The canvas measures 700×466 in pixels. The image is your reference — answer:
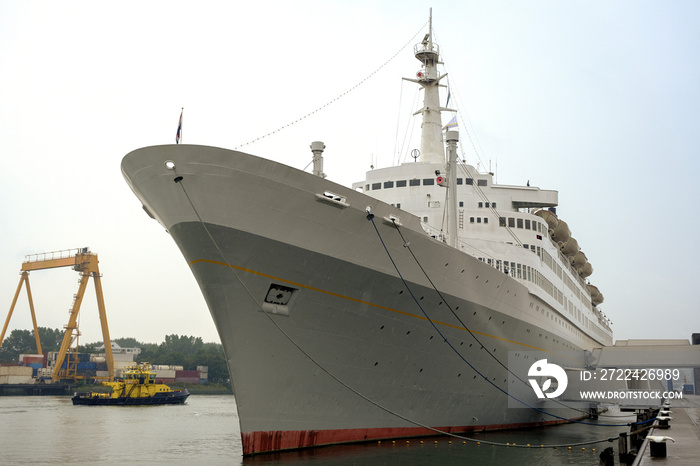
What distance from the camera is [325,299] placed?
13336 millimetres

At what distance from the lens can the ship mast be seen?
2419 cm

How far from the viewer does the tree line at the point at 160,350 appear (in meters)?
77.6

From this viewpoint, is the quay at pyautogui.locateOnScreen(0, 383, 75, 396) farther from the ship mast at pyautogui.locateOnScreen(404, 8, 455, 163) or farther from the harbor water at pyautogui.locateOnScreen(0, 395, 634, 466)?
the ship mast at pyautogui.locateOnScreen(404, 8, 455, 163)

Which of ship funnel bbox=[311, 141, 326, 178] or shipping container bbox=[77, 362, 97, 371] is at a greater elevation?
ship funnel bbox=[311, 141, 326, 178]

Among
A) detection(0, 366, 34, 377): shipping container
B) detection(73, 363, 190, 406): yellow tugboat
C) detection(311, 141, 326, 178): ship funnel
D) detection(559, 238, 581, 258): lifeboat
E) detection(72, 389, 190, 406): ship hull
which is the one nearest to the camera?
detection(311, 141, 326, 178): ship funnel

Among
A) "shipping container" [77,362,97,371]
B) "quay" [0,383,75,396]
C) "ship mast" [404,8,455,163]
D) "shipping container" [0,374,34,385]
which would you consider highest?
"ship mast" [404,8,455,163]

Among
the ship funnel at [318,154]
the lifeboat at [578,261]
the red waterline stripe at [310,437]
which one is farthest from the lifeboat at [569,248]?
the ship funnel at [318,154]

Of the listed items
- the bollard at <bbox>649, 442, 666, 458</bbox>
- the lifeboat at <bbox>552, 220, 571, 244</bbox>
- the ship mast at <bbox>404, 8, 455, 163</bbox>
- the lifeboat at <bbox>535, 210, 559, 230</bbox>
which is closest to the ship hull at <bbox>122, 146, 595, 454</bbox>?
the bollard at <bbox>649, 442, 666, 458</bbox>

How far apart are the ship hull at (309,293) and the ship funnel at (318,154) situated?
5.66ft

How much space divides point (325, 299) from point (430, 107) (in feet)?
43.5

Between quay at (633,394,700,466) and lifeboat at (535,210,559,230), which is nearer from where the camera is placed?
quay at (633,394,700,466)

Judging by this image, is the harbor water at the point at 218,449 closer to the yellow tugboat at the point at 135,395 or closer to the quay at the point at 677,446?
the quay at the point at 677,446

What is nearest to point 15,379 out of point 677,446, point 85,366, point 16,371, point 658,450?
point 16,371

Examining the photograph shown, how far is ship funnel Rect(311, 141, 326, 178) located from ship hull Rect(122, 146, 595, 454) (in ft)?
5.66
